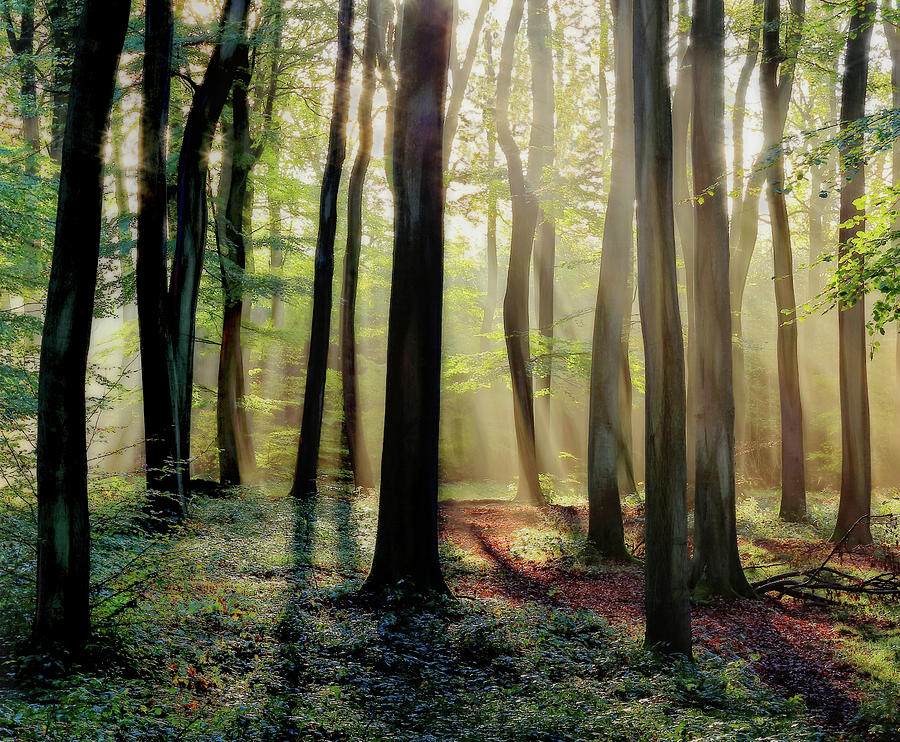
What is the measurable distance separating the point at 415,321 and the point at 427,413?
1074 millimetres

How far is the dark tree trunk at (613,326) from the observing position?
11953 millimetres

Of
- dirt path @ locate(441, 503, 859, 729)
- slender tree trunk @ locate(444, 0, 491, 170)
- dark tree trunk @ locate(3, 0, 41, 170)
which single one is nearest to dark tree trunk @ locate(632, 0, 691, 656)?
dirt path @ locate(441, 503, 859, 729)

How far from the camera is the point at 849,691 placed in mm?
6301

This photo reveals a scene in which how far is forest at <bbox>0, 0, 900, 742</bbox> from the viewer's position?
5066mm

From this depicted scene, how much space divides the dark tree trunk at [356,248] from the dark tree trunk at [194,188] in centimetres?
505

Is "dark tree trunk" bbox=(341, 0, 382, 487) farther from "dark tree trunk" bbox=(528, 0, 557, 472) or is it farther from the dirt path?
the dirt path

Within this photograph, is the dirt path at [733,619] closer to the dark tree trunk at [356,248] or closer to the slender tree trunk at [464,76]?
the dark tree trunk at [356,248]

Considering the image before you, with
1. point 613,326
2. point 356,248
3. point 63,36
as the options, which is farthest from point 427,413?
point 356,248

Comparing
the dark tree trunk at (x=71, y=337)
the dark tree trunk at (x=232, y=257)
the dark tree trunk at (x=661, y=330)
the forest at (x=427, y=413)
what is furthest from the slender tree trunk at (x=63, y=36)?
the dark tree trunk at (x=661, y=330)

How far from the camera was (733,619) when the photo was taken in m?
8.57

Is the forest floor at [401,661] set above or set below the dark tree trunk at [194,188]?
below

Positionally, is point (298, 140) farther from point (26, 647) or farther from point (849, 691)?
point (849, 691)

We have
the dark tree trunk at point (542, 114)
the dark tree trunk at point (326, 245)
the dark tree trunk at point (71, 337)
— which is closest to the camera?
the dark tree trunk at point (71, 337)

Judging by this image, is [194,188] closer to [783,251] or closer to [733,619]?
[733,619]
